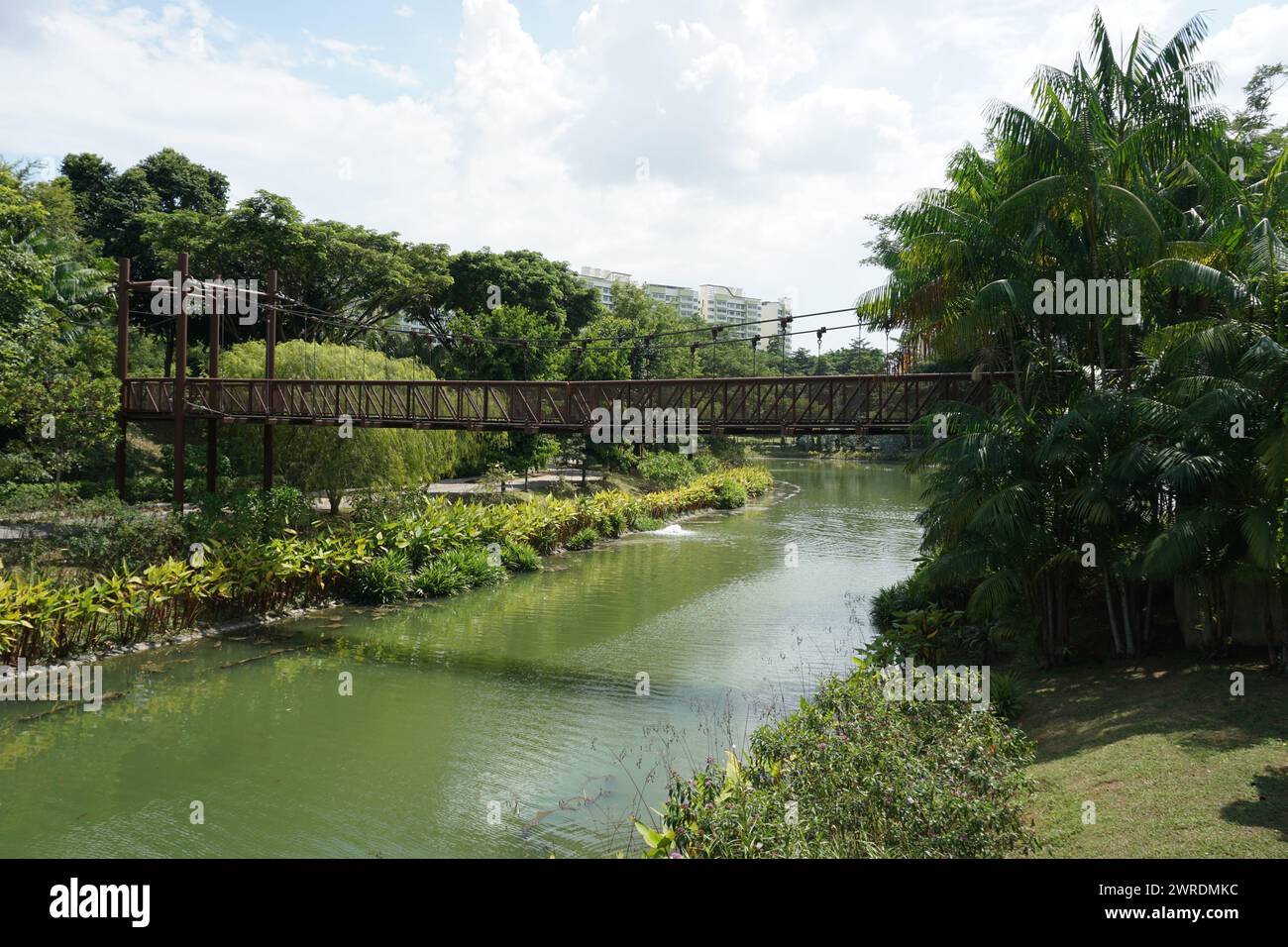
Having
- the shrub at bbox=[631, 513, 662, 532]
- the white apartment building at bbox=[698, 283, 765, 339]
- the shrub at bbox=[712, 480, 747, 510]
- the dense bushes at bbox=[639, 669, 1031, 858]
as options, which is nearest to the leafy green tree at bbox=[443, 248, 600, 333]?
the shrub at bbox=[712, 480, 747, 510]

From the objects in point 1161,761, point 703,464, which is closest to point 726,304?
point 703,464

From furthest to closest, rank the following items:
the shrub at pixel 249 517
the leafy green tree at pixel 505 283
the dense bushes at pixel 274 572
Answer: the leafy green tree at pixel 505 283
the shrub at pixel 249 517
the dense bushes at pixel 274 572

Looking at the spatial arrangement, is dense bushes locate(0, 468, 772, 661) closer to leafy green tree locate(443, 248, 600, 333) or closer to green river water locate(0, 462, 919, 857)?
green river water locate(0, 462, 919, 857)

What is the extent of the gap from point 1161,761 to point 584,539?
19.4m

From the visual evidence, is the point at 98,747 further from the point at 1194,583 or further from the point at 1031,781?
the point at 1194,583

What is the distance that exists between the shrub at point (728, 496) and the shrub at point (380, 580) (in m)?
19.9

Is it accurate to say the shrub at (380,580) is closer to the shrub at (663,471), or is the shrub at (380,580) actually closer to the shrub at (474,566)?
the shrub at (474,566)

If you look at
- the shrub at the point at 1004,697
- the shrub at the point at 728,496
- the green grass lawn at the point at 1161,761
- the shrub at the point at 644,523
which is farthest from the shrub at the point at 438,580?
the shrub at the point at 728,496

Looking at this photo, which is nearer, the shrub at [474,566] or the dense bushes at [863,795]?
the dense bushes at [863,795]

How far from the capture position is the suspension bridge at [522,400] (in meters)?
14.8

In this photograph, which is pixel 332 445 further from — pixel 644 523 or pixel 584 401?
pixel 644 523

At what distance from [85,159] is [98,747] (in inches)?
1317

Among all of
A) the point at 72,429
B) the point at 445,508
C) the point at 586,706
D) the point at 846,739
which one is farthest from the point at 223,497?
the point at 846,739

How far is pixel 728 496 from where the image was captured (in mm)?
37438
